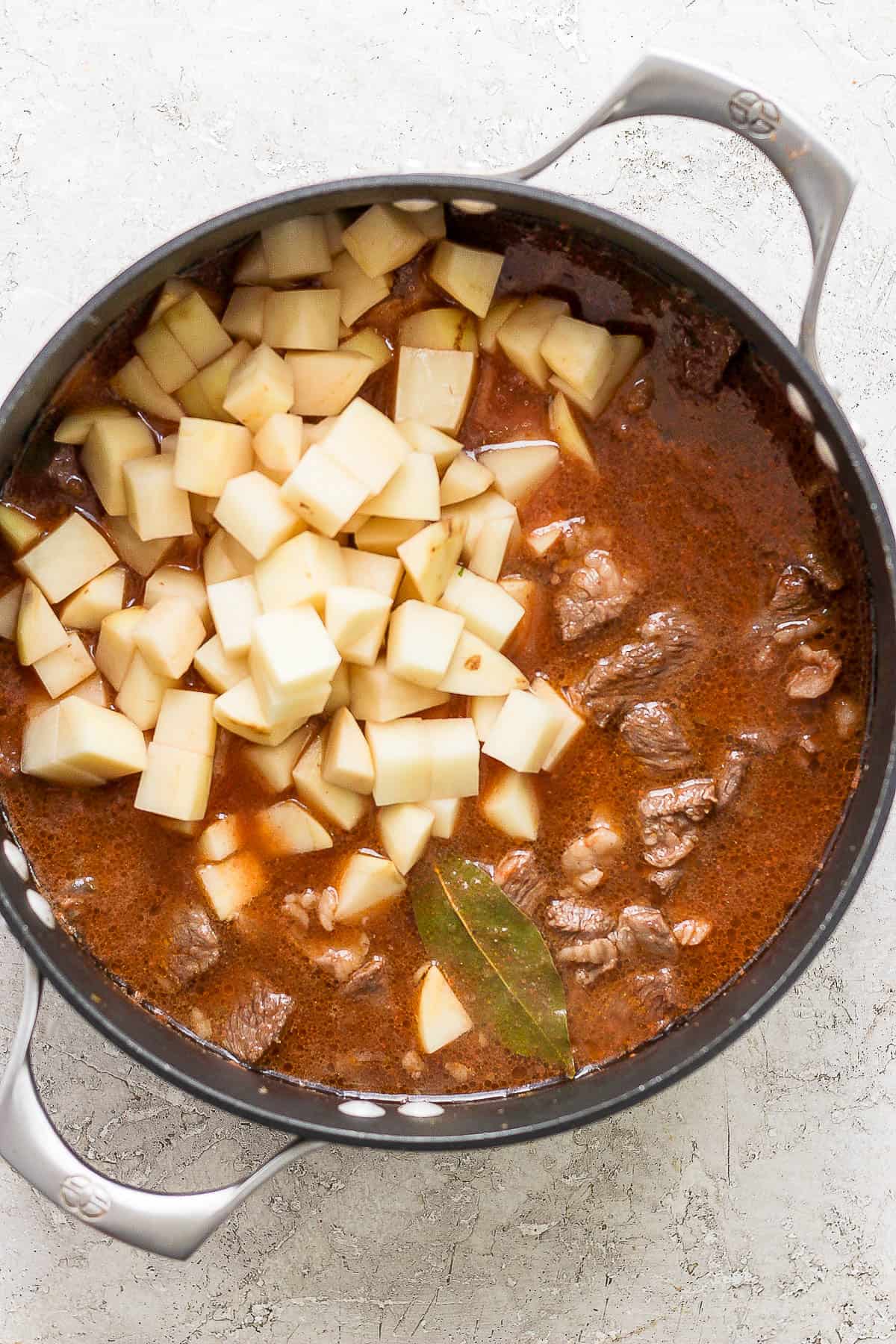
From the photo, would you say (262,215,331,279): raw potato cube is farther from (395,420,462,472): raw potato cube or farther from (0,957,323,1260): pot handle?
(0,957,323,1260): pot handle

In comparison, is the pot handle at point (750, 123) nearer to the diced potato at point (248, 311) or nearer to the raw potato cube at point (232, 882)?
the diced potato at point (248, 311)

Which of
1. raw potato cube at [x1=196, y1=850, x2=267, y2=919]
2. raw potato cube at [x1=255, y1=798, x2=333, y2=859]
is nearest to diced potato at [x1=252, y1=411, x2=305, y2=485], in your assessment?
raw potato cube at [x1=255, y1=798, x2=333, y2=859]

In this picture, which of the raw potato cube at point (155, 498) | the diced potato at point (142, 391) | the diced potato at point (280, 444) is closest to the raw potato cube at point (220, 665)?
the raw potato cube at point (155, 498)

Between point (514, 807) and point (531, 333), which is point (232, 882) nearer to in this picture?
point (514, 807)

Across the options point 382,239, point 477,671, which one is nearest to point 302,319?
point 382,239

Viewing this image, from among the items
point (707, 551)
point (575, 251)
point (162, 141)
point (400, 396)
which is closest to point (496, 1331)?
point (707, 551)
